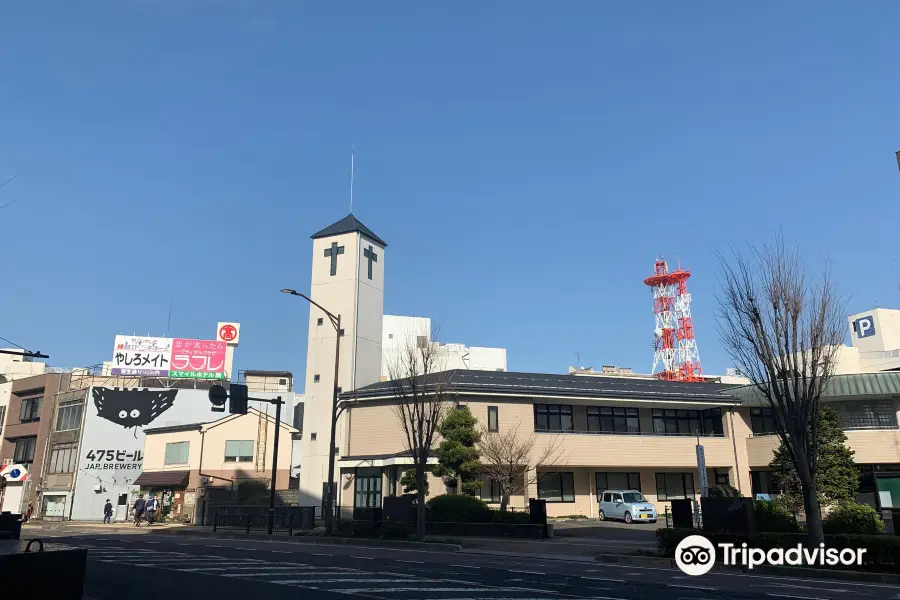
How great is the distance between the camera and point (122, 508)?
54094 mm

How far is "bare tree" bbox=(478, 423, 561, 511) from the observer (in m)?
36.2

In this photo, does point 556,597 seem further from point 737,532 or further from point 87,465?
point 87,465

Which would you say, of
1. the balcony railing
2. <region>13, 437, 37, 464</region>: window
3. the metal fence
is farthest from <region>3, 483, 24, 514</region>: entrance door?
the balcony railing

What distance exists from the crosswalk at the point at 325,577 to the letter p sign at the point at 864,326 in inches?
3227

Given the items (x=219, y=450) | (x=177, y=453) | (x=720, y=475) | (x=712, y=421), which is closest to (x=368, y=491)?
(x=219, y=450)

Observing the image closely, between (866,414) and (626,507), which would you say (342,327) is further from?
(866,414)

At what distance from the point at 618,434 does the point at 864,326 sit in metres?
55.1

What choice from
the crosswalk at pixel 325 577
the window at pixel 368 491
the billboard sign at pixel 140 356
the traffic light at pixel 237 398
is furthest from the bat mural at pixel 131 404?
the crosswalk at pixel 325 577

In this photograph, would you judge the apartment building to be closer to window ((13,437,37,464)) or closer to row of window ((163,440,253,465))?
row of window ((163,440,253,465))

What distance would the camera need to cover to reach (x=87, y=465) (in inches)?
2146

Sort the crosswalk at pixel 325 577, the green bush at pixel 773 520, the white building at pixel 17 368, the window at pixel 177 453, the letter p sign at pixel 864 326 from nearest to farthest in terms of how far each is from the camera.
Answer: the crosswalk at pixel 325 577 < the green bush at pixel 773 520 < the window at pixel 177 453 < the white building at pixel 17 368 < the letter p sign at pixel 864 326

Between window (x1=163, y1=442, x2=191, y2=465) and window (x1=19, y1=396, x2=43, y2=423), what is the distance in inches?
708

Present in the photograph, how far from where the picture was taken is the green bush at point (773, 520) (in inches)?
842

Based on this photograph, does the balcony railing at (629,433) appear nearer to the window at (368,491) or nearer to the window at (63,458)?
the window at (368,491)
